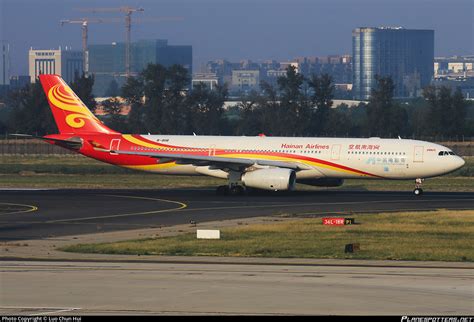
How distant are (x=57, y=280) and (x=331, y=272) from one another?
28.3 ft

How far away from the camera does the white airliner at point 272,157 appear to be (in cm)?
6681

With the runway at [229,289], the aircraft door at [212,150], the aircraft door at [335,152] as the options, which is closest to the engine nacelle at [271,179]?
the aircraft door at [335,152]

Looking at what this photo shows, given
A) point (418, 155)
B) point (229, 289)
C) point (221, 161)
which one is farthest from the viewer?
point (221, 161)

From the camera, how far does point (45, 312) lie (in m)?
25.9

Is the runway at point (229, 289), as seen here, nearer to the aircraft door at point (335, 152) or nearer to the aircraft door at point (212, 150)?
the aircraft door at point (335, 152)

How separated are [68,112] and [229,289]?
4779 cm

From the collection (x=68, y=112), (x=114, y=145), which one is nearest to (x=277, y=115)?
(x=68, y=112)

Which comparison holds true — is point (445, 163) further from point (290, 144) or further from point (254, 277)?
point (254, 277)

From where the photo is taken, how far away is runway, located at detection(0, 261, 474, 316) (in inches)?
1041

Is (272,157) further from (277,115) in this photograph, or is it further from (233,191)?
(277,115)

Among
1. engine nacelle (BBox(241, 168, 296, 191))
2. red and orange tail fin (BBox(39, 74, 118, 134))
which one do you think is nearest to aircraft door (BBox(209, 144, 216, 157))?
engine nacelle (BBox(241, 168, 296, 191))

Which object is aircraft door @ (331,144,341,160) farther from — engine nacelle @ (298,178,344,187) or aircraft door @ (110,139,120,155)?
aircraft door @ (110,139,120,155)

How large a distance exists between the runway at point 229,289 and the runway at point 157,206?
12076 mm

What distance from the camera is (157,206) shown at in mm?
59438
